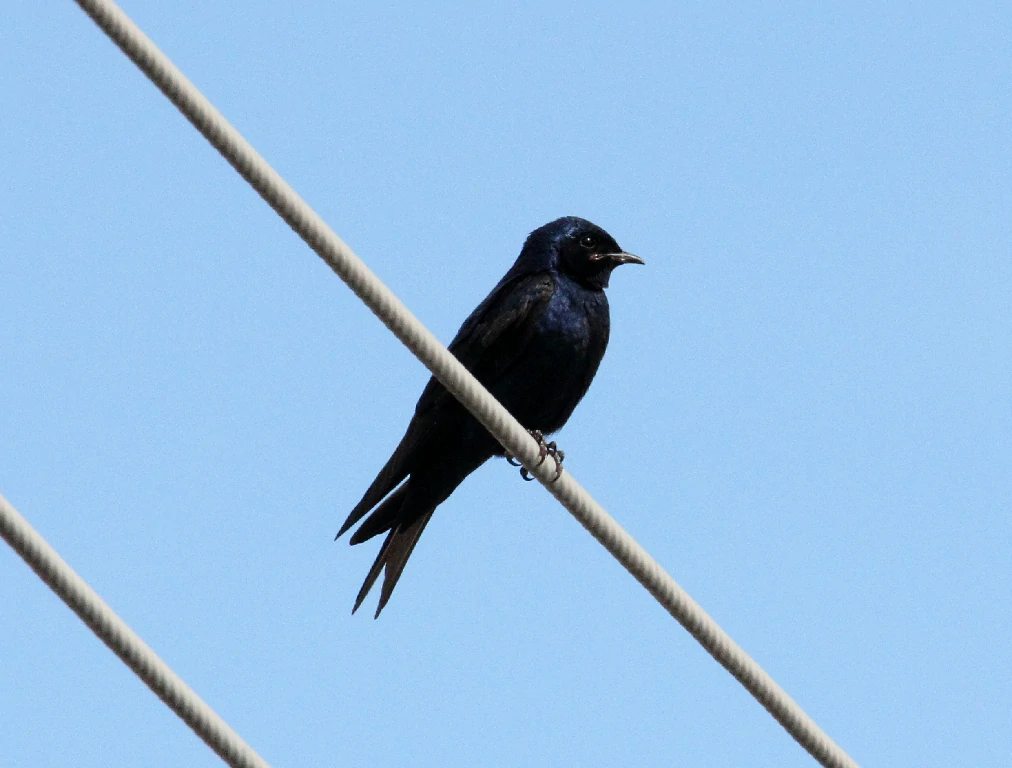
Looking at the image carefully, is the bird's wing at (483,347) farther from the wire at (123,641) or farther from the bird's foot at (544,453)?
the wire at (123,641)

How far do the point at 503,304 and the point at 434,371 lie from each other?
2.95m

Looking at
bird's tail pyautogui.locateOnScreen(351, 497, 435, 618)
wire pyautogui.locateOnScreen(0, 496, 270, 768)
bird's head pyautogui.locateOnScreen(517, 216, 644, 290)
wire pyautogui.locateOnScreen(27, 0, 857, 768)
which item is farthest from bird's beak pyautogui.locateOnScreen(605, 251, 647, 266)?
wire pyautogui.locateOnScreen(0, 496, 270, 768)

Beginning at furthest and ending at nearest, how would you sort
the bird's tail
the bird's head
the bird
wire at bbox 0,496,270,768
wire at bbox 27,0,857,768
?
the bird's head, the bird, the bird's tail, wire at bbox 27,0,857,768, wire at bbox 0,496,270,768

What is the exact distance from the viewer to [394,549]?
253 inches

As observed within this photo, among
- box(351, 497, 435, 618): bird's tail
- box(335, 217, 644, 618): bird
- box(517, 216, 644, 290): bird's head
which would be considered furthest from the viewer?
box(517, 216, 644, 290): bird's head

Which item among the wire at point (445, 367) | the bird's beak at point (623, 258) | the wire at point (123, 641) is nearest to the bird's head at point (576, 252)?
the bird's beak at point (623, 258)

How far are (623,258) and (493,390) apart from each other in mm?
937

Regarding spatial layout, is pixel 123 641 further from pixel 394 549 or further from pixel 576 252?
pixel 576 252

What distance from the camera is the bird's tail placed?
6.21 m

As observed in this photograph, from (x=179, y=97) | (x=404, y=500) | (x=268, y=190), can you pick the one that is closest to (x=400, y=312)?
(x=268, y=190)

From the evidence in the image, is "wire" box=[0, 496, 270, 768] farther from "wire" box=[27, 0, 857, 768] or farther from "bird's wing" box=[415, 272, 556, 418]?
"bird's wing" box=[415, 272, 556, 418]

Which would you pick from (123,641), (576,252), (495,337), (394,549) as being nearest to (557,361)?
(495,337)

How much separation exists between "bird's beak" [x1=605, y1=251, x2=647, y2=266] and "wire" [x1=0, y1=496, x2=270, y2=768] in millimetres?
4064

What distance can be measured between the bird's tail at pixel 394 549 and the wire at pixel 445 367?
197cm
